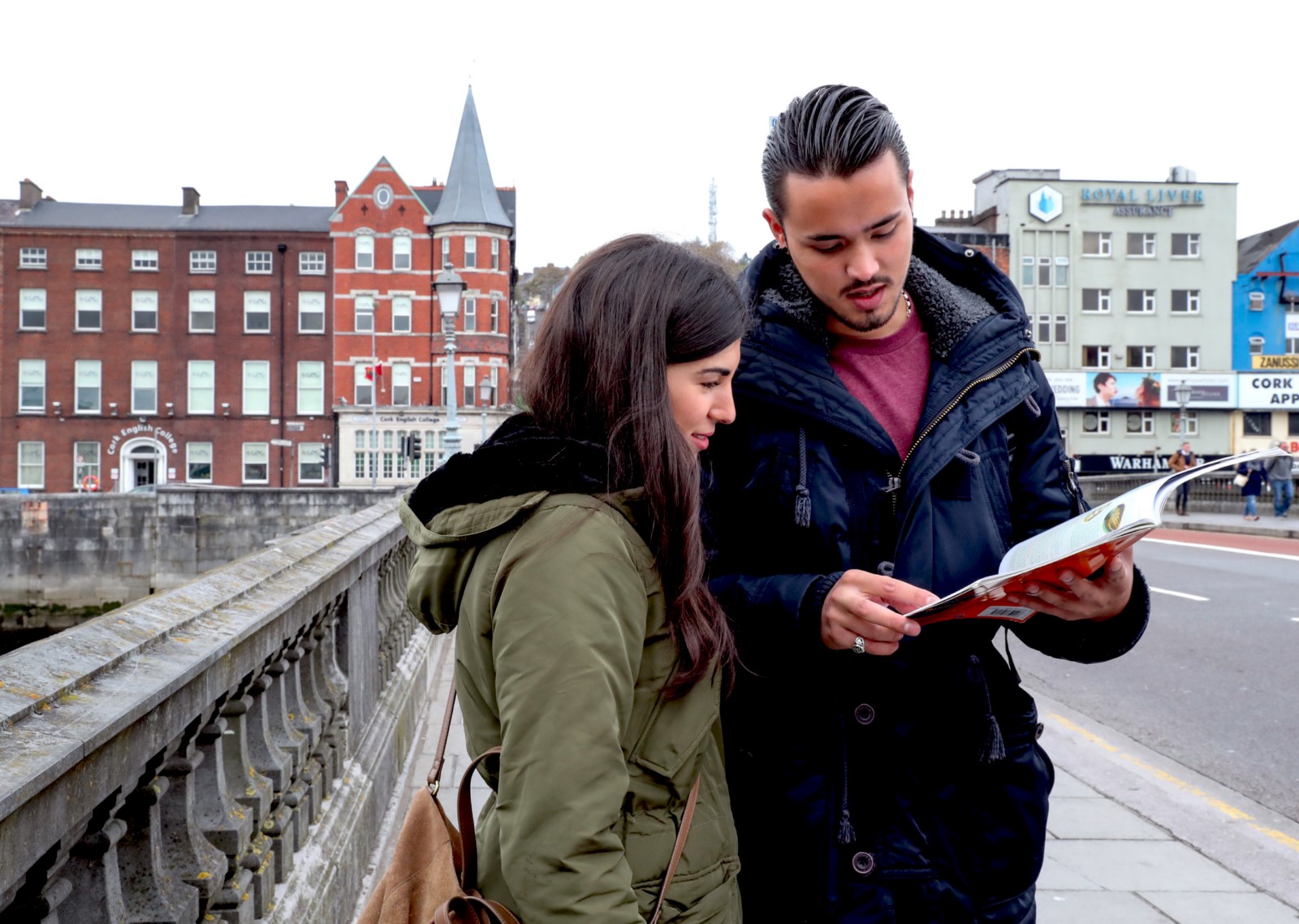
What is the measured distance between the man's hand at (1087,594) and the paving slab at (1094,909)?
7.72 feet

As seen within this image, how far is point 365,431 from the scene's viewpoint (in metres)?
50.1

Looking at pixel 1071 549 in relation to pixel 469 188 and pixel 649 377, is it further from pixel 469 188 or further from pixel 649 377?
pixel 469 188

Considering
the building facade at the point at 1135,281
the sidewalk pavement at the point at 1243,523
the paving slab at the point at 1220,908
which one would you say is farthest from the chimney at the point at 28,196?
the paving slab at the point at 1220,908

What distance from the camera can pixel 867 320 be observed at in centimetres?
211

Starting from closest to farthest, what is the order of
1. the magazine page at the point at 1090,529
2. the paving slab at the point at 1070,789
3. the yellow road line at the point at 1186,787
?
the magazine page at the point at 1090,529 → the yellow road line at the point at 1186,787 → the paving slab at the point at 1070,789

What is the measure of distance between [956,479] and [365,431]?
164ft

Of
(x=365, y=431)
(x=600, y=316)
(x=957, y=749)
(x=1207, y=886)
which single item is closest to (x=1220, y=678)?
(x=1207, y=886)

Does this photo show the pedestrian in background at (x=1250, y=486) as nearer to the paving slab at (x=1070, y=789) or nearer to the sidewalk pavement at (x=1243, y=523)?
the sidewalk pavement at (x=1243, y=523)

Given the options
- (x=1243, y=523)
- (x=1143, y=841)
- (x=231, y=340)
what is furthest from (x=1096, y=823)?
(x=231, y=340)

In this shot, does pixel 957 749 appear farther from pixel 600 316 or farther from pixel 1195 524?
pixel 1195 524

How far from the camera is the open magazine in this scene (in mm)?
1541

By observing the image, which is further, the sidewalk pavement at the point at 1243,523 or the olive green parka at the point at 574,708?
the sidewalk pavement at the point at 1243,523

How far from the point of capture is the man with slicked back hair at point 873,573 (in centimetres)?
191

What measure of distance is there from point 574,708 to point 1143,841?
4.06 meters
